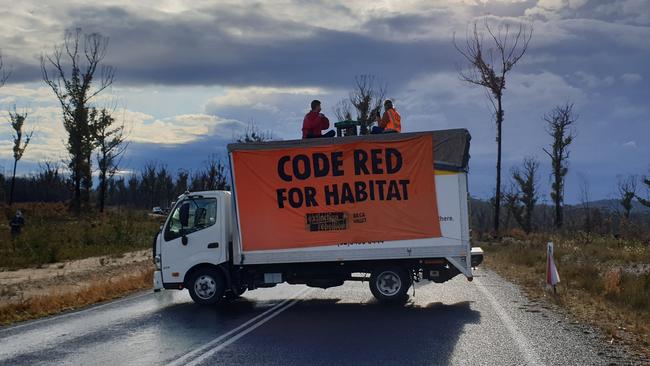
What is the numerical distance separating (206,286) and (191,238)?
40.2 inches

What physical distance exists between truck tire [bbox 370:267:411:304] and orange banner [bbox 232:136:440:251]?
82 centimetres

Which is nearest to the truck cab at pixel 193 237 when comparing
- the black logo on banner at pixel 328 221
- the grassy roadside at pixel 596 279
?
the black logo on banner at pixel 328 221

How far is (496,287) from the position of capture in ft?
56.1

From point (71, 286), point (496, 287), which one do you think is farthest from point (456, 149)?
point (71, 286)

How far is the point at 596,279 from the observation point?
17641mm

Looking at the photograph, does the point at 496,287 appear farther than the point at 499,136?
No

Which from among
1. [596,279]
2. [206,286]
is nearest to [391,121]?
[206,286]

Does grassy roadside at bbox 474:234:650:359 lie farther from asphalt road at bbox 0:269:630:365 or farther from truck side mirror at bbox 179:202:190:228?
truck side mirror at bbox 179:202:190:228

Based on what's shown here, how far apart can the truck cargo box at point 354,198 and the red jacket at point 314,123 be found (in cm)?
145

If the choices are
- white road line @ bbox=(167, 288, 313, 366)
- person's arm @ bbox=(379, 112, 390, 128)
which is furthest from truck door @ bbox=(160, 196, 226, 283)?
person's arm @ bbox=(379, 112, 390, 128)

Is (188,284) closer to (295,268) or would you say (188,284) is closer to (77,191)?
(295,268)

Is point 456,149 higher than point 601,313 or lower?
higher

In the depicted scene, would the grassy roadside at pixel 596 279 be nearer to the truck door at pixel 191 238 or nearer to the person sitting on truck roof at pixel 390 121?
the person sitting on truck roof at pixel 390 121

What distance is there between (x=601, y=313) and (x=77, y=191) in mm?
49754
